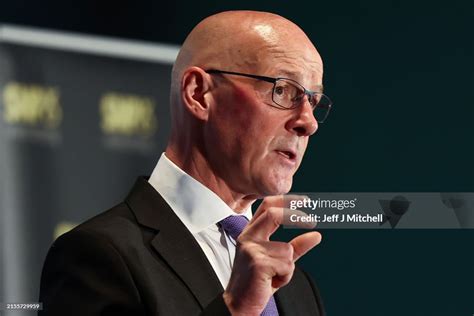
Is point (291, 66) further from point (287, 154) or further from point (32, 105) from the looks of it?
point (32, 105)

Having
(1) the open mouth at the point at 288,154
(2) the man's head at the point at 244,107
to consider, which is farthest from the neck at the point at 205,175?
(1) the open mouth at the point at 288,154

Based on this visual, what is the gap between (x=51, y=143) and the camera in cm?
301

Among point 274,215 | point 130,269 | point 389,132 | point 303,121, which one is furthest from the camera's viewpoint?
point 389,132

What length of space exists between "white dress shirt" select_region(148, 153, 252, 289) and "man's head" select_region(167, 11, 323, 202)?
0.10ft

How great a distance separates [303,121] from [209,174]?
210 millimetres

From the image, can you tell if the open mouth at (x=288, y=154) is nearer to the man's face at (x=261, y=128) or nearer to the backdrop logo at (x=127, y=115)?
the man's face at (x=261, y=128)

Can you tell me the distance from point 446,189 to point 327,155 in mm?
376

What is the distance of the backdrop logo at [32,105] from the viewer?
9.66 feet

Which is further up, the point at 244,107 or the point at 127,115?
the point at 127,115

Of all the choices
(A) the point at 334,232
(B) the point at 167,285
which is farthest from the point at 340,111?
(B) the point at 167,285

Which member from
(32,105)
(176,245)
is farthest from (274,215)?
(32,105)

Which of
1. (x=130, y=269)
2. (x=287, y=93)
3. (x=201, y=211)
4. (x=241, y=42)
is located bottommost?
(x=130, y=269)

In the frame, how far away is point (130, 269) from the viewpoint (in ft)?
5.95

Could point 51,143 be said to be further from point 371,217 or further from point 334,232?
point 371,217
